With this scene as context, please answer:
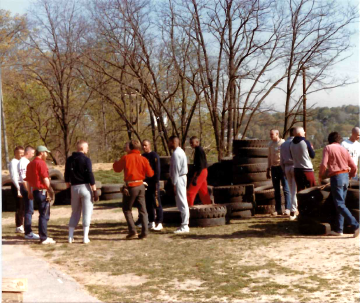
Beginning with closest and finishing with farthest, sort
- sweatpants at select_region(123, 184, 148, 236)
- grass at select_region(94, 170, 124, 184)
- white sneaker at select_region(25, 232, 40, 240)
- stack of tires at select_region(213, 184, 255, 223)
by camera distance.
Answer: sweatpants at select_region(123, 184, 148, 236) < white sneaker at select_region(25, 232, 40, 240) < stack of tires at select_region(213, 184, 255, 223) < grass at select_region(94, 170, 124, 184)

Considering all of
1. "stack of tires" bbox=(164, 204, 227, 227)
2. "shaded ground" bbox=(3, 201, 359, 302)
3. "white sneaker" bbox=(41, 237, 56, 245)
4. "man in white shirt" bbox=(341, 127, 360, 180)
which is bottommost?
"shaded ground" bbox=(3, 201, 359, 302)

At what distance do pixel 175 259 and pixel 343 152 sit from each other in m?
3.57

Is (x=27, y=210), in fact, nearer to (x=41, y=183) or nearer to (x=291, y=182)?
(x=41, y=183)

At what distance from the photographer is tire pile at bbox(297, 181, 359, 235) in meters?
10.1

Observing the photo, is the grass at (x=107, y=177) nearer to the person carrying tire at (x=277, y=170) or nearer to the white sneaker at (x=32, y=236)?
the person carrying tire at (x=277, y=170)

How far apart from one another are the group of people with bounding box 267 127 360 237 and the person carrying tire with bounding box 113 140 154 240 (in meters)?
3.02

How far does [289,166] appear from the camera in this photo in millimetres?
11633

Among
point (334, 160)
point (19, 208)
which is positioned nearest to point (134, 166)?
point (19, 208)

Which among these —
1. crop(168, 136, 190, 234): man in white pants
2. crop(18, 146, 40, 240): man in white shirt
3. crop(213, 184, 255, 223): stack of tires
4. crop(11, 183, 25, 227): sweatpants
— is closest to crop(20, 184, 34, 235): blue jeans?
crop(18, 146, 40, 240): man in white shirt

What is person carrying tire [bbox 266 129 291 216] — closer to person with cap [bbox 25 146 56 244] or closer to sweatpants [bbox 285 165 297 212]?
sweatpants [bbox 285 165 297 212]

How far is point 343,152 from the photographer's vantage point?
9680mm

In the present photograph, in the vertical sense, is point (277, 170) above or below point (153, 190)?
above

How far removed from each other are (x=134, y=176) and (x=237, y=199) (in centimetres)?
346

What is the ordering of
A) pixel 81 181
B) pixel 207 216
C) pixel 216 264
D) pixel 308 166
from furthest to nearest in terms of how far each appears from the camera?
pixel 207 216
pixel 308 166
pixel 81 181
pixel 216 264
